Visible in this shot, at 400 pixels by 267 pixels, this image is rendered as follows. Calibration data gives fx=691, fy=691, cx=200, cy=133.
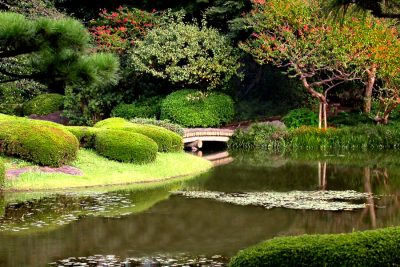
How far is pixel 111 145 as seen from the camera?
57.6 ft

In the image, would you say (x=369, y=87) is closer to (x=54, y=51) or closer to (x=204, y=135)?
(x=204, y=135)

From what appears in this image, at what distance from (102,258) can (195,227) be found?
257cm

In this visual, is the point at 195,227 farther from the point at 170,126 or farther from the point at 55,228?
the point at 170,126

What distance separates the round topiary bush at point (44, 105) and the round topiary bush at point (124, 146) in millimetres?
14138

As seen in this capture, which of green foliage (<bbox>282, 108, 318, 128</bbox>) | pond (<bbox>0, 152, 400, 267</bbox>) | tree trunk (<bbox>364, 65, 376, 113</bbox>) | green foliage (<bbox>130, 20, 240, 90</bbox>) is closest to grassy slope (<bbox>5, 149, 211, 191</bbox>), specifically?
pond (<bbox>0, 152, 400, 267</bbox>)

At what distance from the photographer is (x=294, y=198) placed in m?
14.6

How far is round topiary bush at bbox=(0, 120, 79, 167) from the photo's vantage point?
15.6 metres

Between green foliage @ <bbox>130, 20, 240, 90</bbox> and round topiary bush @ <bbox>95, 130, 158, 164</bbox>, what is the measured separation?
10923mm

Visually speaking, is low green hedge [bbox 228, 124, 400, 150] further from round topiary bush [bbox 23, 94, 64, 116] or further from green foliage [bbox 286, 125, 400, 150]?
round topiary bush [bbox 23, 94, 64, 116]

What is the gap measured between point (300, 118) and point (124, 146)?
13096 millimetres

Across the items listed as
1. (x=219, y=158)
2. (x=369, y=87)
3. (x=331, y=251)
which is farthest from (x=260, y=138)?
(x=331, y=251)

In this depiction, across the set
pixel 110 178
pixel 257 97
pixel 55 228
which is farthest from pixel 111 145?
pixel 257 97

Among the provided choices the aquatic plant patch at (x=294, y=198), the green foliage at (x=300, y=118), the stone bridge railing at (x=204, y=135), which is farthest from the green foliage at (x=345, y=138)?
the aquatic plant patch at (x=294, y=198)

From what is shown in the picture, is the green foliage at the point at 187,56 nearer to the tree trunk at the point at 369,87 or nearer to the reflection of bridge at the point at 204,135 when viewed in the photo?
the reflection of bridge at the point at 204,135
